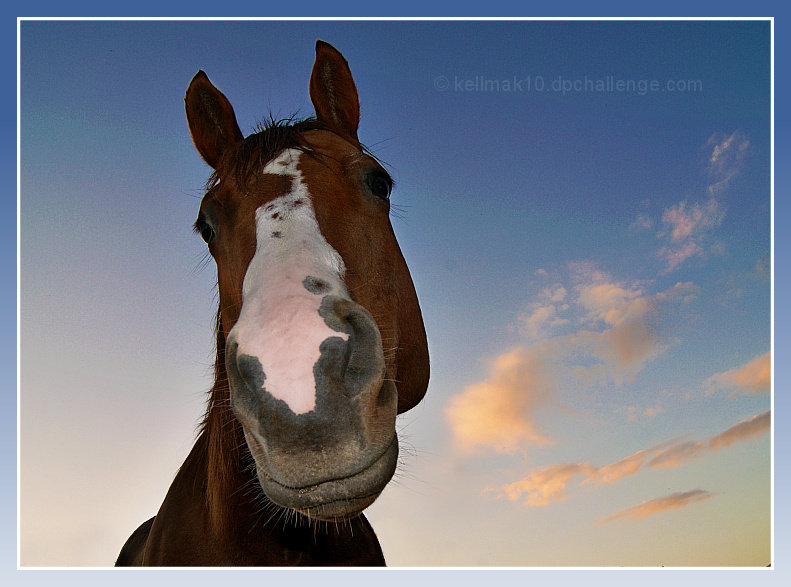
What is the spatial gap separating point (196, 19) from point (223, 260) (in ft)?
7.85

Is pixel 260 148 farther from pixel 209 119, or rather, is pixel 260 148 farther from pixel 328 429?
pixel 328 429

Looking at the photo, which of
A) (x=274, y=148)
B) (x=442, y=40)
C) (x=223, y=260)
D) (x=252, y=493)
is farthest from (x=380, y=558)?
(x=442, y=40)

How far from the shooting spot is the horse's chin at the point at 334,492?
1403mm

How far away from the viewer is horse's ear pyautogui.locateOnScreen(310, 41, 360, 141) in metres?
2.58

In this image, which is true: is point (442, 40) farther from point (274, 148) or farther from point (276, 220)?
point (276, 220)

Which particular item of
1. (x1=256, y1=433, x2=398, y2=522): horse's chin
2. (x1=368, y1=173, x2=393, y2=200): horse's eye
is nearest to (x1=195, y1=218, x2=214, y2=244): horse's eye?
(x1=368, y1=173, x2=393, y2=200): horse's eye

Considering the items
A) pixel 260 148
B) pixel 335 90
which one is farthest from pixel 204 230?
pixel 335 90

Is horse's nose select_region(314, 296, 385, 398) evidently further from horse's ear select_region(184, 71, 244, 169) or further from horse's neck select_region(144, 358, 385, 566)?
horse's ear select_region(184, 71, 244, 169)

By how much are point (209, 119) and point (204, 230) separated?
586 millimetres

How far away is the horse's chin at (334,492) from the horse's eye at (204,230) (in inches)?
40.8

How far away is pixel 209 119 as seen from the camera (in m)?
2.53

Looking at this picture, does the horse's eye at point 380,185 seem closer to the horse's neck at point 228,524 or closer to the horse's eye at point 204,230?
the horse's eye at point 204,230

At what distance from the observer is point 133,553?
3281mm

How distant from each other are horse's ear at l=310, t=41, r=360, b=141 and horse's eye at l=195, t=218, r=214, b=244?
73cm
